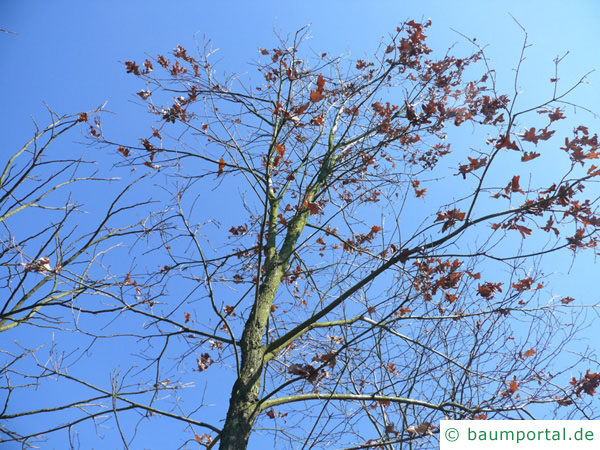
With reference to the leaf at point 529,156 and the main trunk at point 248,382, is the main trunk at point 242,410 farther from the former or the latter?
the leaf at point 529,156

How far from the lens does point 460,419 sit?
323 cm

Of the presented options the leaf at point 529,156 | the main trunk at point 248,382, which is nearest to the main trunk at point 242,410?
the main trunk at point 248,382

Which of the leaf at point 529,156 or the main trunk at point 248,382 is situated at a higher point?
the leaf at point 529,156

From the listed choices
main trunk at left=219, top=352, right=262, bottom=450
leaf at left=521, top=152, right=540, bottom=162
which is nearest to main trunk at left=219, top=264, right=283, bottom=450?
main trunk at left=219, top=352, right=262, bottom=450

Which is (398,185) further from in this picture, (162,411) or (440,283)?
(162,411)

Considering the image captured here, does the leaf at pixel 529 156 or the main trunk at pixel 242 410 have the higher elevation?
the leaf at pixel 529 156

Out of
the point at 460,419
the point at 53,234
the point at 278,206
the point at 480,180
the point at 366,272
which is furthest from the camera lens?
the point at 278,206

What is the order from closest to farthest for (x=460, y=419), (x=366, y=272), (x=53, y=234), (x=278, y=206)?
(x=53, y=234) → (x=460, y=419) → (x=366, y=272) → (x=278, y=206)

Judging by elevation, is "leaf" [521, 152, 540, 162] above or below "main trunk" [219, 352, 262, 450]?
above

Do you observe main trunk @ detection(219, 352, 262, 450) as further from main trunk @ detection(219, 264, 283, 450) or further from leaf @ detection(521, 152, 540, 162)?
leaf @ detection(521, 152, 540, 162)

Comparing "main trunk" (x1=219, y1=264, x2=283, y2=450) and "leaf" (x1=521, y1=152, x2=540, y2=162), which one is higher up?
"leaf" (x1=521, y1=152, x2=540, y2=162)

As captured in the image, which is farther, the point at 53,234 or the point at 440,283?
the point at 440,283

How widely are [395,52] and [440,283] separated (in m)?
2.34

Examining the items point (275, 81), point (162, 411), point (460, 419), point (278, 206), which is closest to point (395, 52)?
point (275, 81)
